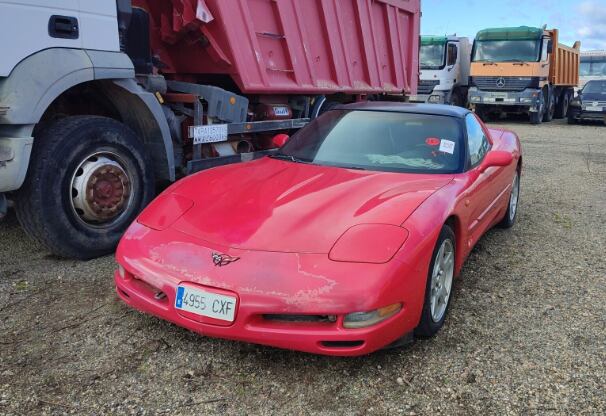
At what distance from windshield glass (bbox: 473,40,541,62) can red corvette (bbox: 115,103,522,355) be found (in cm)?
1647

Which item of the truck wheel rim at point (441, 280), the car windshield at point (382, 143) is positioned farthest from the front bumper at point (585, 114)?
the truck wheel rim at point (441, 280)

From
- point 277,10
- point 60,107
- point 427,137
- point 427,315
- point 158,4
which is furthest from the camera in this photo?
point 277,10

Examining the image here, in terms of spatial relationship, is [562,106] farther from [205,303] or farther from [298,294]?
[205,303]

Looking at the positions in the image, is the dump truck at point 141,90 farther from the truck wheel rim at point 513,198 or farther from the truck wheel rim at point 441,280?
the truck wheel rim at point 513,198

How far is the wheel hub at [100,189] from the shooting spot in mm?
4094

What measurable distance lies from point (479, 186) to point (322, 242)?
5.05 feet

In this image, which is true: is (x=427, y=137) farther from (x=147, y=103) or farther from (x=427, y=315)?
(x=147, y=103)

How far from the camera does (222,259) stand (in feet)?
8.68

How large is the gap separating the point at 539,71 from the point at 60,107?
17.5 meters

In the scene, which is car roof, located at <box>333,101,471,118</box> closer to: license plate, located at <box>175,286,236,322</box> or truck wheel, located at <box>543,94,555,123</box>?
license plate, located at <box>175,286,236,322</box>

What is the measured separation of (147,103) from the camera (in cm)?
461

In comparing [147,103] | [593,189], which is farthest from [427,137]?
[593,189]

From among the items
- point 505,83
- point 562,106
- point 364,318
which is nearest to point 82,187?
point 364,318

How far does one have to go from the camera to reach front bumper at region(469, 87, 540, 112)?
1867 cm
